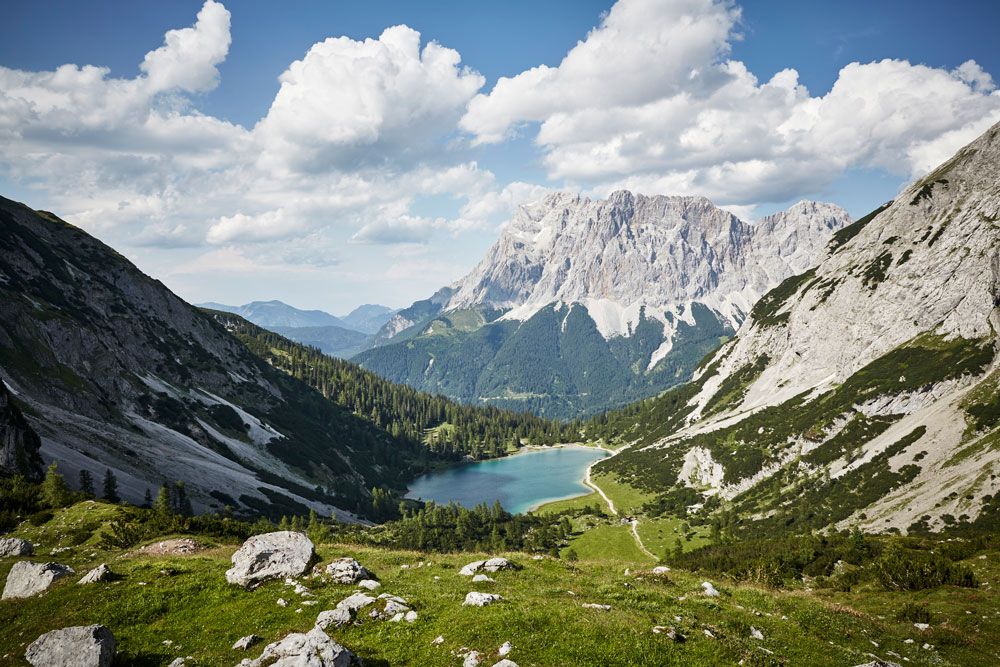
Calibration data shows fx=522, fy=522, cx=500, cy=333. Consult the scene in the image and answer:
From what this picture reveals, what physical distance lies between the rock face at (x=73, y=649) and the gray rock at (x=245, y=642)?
4214 millimetres

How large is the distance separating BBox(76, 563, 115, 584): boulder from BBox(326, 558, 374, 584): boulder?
37.8 feet

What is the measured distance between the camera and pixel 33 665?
18.8 metres

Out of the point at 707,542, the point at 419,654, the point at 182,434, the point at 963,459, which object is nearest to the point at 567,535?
the point at 707,542

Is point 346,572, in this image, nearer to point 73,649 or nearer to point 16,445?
point 73,649

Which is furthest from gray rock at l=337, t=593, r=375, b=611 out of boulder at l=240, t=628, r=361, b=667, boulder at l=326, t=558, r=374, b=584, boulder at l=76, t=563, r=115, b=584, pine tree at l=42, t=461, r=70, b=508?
pine tree at l=42, t=461, r=70, b=508

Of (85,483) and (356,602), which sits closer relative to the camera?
(356,602)

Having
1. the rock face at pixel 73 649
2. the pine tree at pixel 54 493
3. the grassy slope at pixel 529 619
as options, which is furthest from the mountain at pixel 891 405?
the pine tree at pixel 54 493

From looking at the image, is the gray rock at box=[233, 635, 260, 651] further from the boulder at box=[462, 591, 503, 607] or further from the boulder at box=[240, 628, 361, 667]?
the boulder at box=[462, 591, 503, 607]

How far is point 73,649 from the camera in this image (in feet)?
61.7

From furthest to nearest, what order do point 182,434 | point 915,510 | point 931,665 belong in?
point 182,434 → point 915,510 → point 931,665

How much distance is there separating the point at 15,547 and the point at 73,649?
2264cm

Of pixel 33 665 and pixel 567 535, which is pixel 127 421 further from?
pixel 33 665

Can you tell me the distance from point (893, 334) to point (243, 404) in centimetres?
22277

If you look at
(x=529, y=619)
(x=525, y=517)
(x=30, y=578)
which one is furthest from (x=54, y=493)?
(x=525, y=517)
